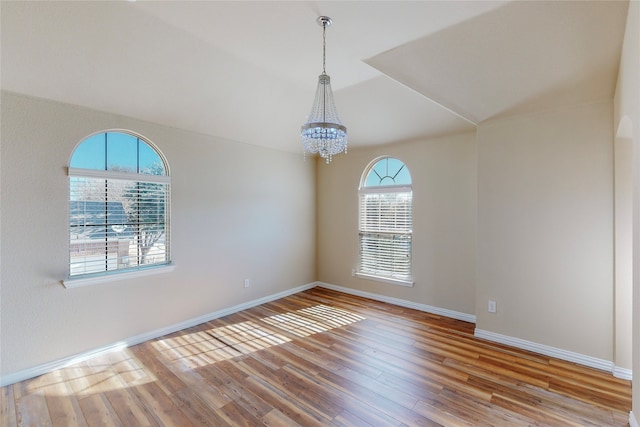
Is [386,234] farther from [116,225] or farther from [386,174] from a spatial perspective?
[116,225]

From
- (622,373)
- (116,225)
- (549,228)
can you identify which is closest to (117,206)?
(116,225)

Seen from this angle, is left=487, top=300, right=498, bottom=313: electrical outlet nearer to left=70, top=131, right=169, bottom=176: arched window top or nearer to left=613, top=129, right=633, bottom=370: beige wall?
left=613, top=129, right=633, bottom=370: beige wall

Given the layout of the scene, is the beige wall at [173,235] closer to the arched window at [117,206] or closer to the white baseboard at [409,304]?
the arched window at [117,206]

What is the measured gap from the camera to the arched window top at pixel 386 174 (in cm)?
441

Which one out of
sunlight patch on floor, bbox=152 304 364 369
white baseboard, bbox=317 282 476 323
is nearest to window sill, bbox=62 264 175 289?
sunlight patch on floor, bbox=152 304 364 369

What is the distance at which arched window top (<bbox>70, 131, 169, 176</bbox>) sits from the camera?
2.85 meters

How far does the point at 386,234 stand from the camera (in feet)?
15.0

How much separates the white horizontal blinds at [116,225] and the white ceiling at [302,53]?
826mm

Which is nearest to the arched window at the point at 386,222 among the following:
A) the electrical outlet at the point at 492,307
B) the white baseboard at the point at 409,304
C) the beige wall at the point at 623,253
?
the white baseboard at the point at 409,304

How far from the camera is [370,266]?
4773mm

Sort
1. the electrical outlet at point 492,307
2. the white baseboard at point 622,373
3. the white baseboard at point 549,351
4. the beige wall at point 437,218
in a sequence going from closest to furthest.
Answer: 1. the white baseboard at point 622,373
2. the white baseboard at point 549,351
3. the electrical outlet at point 492,307
4. the beige wall at point 437,218

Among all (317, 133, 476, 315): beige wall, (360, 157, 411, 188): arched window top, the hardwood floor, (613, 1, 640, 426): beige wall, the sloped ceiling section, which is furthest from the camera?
(360, 157, 411, 188): arched window top

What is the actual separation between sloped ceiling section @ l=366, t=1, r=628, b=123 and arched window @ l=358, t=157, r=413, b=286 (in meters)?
1.57

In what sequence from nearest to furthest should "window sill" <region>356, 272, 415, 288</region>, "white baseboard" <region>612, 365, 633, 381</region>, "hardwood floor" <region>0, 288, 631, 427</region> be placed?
1. "hardwood floor" <region>0, 288, 631, 427</region>
2. "white baseboard" <region>612, 365, 633, 381</region>
3. "window sill" <region>356, 272, 415, 288</region>
